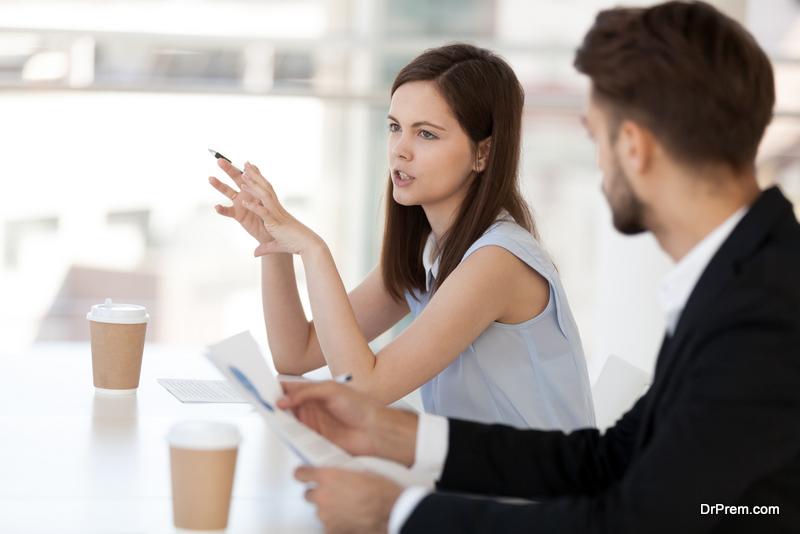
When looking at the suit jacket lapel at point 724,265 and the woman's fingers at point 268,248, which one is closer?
the suit jacket lapel at point 724,265

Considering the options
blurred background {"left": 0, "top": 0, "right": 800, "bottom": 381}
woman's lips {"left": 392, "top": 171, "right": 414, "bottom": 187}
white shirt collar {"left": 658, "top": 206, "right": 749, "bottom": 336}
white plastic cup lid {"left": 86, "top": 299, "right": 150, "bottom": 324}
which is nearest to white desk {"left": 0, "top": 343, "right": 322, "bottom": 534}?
white plastic cup lid {"left": 86, "top": 299, "right": 150, "bottom": 324}

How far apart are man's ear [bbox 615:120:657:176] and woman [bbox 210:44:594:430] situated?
56cm

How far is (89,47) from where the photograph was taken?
143 inches

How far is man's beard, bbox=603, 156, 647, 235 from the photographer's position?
94 centimetres

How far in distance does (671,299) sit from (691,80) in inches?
10.2

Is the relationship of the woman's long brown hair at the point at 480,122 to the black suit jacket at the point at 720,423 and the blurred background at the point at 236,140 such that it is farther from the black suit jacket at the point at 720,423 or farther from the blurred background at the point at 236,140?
the blurred background at the point at 236,140

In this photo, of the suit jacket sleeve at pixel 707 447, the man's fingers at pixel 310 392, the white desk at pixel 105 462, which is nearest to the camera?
the suit jacket sleeve at pixel 707 447

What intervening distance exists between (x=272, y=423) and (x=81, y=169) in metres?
3.40

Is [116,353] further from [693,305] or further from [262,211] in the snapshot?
[693,305]

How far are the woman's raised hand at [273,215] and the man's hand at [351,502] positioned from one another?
0.78 m

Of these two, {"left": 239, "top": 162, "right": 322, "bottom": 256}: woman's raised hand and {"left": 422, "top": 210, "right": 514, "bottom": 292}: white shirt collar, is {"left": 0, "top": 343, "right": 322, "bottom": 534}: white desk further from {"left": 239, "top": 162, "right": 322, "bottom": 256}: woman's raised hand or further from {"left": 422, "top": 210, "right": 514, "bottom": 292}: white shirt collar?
{"left": 422, "top": 210, "right": 514, "bottom": 292}: white shirt collar

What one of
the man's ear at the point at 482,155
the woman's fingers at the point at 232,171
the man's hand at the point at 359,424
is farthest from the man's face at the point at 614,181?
the woman's fingers at the point at 232,171

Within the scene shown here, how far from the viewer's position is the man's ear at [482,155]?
5.59 feet

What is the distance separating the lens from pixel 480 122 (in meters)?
1.68
